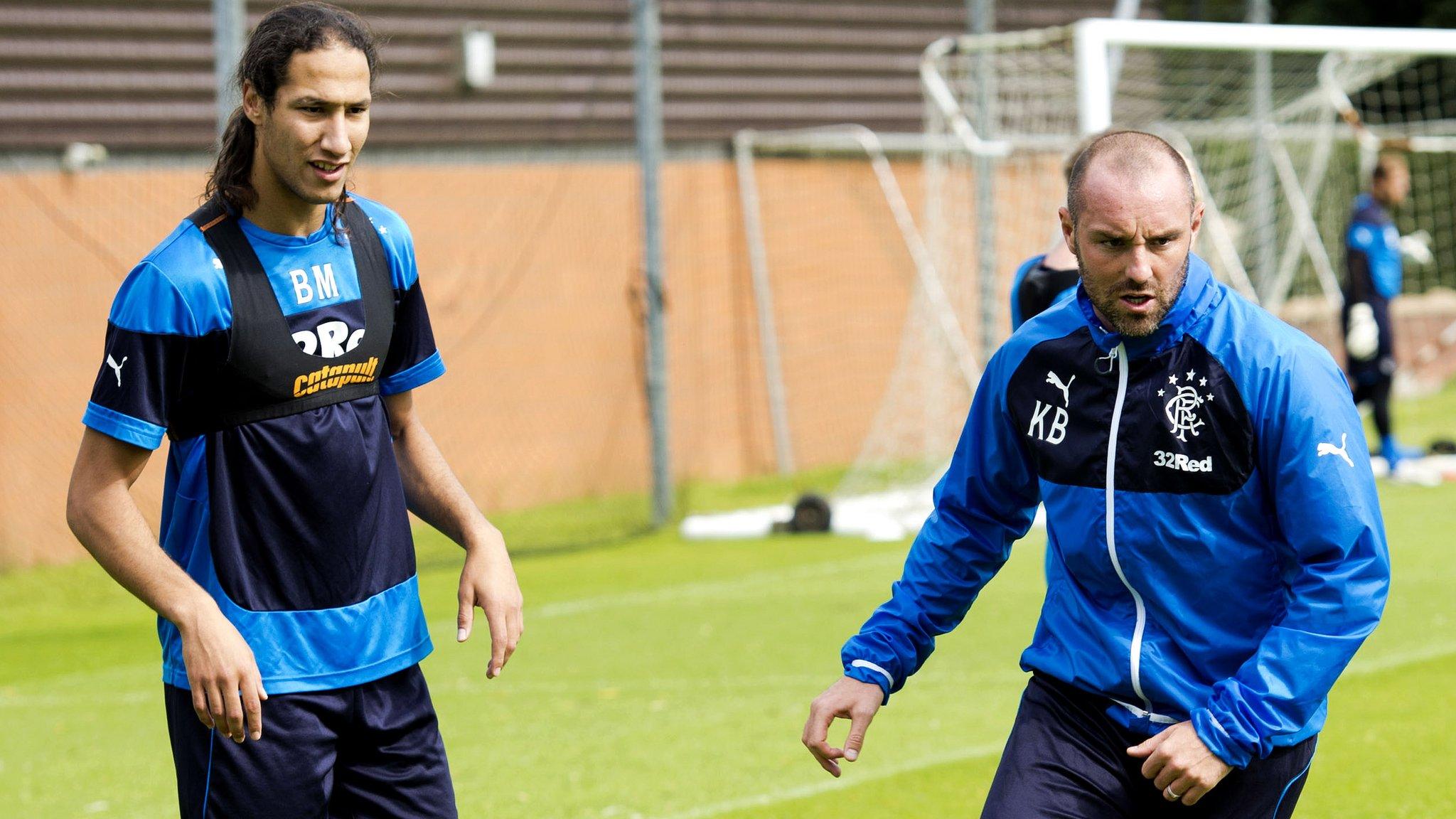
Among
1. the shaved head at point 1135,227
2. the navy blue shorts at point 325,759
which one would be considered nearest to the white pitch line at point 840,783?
the navy blue shorts at point 325,759

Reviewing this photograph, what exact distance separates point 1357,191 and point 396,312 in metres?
17.5

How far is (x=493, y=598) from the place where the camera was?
3.44 metres

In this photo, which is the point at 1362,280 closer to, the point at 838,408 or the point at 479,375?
the point at 838,408

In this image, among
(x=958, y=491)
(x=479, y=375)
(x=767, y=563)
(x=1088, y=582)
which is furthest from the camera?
(x=479, y=375)

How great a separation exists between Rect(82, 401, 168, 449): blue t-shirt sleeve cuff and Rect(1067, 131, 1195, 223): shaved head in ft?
5.56

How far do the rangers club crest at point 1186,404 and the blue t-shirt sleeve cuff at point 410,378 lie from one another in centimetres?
147

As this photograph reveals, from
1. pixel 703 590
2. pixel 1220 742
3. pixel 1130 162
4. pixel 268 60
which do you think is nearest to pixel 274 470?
pixel 268 60

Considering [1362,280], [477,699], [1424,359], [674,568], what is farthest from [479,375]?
[1424,359]

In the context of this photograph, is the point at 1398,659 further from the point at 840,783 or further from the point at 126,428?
the point at 126,428

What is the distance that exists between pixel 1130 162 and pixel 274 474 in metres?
1.67

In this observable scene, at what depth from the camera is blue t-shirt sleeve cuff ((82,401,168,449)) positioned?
3066 mm

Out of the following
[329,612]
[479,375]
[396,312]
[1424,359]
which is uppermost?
[396,312]

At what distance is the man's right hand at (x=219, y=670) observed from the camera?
118 inches

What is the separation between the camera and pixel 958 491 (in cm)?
341
